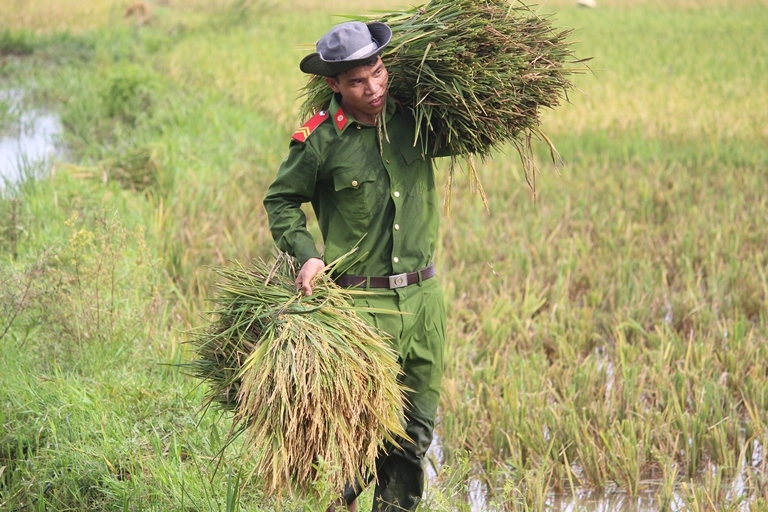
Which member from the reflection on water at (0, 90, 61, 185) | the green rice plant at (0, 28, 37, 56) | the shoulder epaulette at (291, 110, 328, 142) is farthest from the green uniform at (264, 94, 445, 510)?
the green rice plant at (0, 28, 37, 56)

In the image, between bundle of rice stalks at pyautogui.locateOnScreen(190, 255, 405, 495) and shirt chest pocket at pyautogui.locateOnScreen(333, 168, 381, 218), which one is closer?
bundle of rice stalks at pyautogui.locateOnScreen(190, 255, 405, 495)

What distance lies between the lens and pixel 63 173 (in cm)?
633

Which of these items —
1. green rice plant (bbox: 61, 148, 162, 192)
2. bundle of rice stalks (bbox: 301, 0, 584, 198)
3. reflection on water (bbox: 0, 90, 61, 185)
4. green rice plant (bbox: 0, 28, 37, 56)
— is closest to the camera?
bundle of rice stalks (bbox: 301, 0, 584, 198)

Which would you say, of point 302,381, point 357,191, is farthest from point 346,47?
point 302,381

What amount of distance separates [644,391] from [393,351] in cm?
170

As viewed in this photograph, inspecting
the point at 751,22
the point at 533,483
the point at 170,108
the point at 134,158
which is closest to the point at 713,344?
the point at 533,483

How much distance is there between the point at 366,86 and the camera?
102 inches

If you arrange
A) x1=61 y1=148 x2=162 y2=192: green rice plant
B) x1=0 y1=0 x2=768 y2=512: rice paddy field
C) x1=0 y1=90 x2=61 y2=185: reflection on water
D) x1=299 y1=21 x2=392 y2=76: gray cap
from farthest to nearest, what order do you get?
x1=0 y1=90 x2=61 y2=185: reflection on water → x1=61 y1=148 x2=162 y2=192: green rice plant → x1=0 y1=0 x2=768 y2=512: rice paddy field → x1=299 y1=21 x2=392 y2=76: gray cap

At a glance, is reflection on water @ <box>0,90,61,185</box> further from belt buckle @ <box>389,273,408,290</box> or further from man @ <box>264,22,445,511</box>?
belt buckle @ <box>389,273,408,290</box>

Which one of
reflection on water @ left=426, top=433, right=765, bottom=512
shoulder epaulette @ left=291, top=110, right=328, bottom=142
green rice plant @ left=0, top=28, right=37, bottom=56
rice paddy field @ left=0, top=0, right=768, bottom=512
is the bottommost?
reflection on water @ left=426, top=433, right=765, bottom=512

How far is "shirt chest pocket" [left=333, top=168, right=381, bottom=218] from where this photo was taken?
2.72m

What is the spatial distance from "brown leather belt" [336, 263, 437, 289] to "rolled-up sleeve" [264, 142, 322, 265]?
125 millimetres

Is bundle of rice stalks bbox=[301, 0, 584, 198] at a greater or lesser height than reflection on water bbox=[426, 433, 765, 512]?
greater

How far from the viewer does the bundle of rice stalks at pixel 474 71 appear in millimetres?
2666
